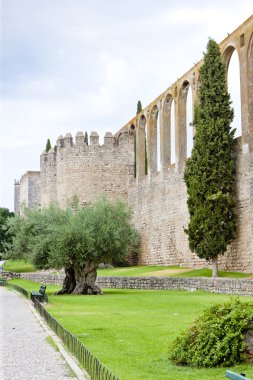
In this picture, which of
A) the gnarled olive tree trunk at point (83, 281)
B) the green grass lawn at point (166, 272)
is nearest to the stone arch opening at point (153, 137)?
the green grass lawn at point (166, 272)

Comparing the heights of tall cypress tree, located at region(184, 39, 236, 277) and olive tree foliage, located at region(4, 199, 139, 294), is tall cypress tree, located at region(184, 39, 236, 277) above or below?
above

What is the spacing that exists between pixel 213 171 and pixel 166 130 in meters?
10.9

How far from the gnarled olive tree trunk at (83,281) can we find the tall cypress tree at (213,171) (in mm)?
4009

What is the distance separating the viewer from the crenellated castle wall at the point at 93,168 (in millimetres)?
41062

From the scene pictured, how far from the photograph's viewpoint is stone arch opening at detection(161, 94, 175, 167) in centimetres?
3592

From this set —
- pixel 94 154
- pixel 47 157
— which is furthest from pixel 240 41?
pixel 47 157

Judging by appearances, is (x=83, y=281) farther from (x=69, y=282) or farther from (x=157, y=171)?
(x=157, y=171)

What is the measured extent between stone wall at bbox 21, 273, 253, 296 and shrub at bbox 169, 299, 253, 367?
38.5 ft

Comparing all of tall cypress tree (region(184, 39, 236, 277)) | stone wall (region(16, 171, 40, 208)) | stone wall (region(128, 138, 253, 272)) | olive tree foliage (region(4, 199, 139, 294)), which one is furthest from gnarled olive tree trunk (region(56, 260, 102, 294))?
stone wall (region(16, 171, 40, 208))

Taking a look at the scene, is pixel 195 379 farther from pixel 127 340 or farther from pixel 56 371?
pixel 127 340

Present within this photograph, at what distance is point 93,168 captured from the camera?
41062 millimetres

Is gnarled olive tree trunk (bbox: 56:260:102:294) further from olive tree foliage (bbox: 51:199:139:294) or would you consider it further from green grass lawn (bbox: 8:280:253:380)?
green grass lawn (bbox: 8:280:253:380)

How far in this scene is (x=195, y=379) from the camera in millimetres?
7531

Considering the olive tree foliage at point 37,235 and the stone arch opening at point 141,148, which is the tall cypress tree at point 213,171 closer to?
the olive tree foliage at point 37,235
